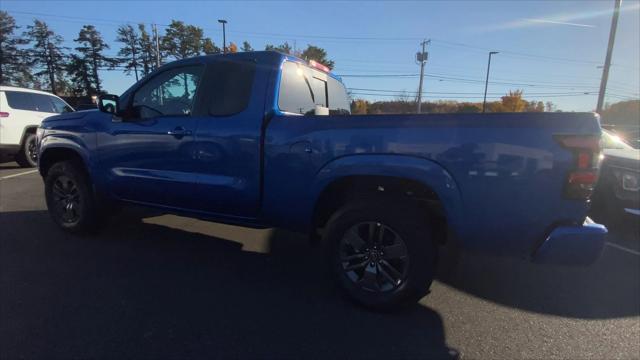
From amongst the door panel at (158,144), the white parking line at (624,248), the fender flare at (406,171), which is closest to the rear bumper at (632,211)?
the white parking line at (624,248)

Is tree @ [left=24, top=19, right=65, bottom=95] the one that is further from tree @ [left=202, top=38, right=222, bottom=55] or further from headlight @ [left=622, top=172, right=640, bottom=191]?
headlight @ [left=622, top=172, right=640, bottom=191]

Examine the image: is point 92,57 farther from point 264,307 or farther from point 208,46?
point 264,307

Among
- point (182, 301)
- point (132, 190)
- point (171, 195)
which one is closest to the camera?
point (182, 301)

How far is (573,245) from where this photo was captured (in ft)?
7.63

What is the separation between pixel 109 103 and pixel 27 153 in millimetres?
7578

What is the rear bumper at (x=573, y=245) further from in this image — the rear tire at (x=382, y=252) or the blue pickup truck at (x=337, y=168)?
the rear tire at (x=382, y=252)

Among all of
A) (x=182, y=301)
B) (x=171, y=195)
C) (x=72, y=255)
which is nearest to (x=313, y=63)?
(x=171, y=195)

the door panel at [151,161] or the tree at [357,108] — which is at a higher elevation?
the tree at [357,108]

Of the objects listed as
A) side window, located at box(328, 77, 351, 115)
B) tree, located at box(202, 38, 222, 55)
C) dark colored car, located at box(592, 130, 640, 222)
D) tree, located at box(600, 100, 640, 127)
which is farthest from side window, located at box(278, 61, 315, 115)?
tree, located at box(600, 100, 640, 127)

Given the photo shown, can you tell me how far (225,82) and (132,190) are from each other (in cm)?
156

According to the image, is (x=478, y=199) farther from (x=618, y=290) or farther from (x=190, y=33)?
(x=190, y=33)

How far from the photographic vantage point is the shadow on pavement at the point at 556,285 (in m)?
3.05

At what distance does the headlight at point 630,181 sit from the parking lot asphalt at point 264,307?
1059 mm

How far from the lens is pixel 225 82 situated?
3430mm
